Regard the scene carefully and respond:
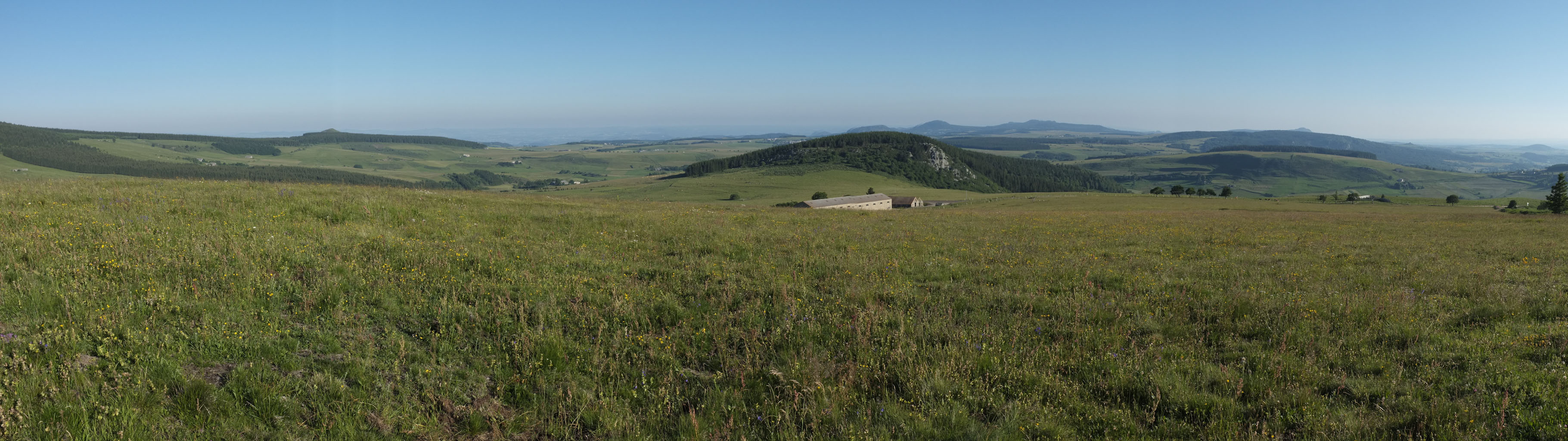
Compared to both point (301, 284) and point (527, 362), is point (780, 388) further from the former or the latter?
point (301, 284)

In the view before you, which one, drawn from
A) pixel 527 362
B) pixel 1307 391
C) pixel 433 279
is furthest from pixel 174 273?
pixel 1307 391

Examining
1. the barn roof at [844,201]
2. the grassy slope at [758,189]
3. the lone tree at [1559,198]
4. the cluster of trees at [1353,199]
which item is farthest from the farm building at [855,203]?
the lone tree at [1559,198]

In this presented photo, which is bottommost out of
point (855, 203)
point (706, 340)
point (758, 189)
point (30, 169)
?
point (758, 189)

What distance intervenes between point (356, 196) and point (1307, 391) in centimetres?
2123

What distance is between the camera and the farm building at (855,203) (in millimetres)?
86750

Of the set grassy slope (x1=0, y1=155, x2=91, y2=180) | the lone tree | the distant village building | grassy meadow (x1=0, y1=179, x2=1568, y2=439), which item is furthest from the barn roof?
grassy slope (x1=0, y1=155, x2=91, y2=180)

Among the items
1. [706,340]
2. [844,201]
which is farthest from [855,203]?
[706,340]

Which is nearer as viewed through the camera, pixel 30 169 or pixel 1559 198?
pixel 1559 198

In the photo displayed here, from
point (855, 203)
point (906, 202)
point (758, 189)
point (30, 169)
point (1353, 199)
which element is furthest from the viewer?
point (30, 169)

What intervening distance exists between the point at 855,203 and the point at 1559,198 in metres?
85.5

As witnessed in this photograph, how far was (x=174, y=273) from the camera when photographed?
7801 mm

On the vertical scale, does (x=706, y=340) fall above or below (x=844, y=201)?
above

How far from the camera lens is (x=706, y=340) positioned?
730 cm

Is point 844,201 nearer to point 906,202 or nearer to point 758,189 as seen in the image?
point 906,202
